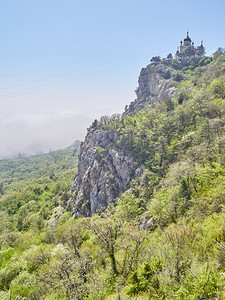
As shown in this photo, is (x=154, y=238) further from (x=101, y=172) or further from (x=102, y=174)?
(x=101, y=172)

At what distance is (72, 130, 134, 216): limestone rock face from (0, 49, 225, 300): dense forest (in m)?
5.28

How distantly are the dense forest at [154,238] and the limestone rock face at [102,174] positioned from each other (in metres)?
5.28

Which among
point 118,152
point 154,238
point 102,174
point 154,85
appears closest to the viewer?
point 154,238

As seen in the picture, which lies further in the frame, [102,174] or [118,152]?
[118,152]

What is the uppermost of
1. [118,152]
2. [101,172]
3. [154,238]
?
[118,152]

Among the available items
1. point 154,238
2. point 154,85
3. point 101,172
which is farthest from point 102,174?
point 154,85

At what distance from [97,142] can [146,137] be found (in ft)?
74.0

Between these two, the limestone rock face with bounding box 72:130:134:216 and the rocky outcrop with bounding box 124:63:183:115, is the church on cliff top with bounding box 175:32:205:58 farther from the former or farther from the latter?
the limestone rock face with bounding box 72:130:134:216

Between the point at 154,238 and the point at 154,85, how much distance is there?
107993 millimetres

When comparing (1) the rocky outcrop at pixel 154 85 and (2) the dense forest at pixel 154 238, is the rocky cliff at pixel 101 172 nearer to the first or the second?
(2) the dense forest at pixel 154 238

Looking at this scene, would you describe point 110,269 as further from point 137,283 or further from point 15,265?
point 15,265

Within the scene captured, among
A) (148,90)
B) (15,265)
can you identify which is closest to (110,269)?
(15,265)

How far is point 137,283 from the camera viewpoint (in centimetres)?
1181

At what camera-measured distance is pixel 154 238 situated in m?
18.7
